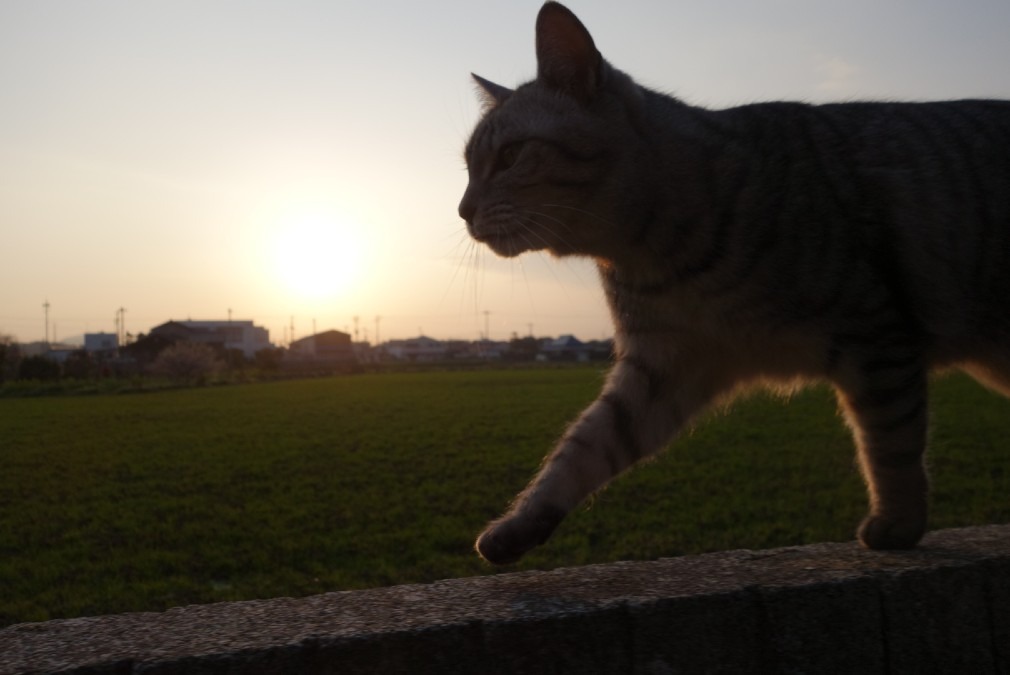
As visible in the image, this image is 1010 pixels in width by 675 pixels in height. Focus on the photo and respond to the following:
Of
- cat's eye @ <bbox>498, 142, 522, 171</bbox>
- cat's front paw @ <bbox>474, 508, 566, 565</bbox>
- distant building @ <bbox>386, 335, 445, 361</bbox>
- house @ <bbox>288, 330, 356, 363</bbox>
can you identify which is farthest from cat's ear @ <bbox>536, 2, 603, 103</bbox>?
distant building @ <bbox>386, 335, 445, 361</bbox>

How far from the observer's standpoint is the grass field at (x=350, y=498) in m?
5.64

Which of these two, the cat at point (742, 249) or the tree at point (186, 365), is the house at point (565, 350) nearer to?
the tree at point (186, 365)

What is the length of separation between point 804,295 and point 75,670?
2051mm

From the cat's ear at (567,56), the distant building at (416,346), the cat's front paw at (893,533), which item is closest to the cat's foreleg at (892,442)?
the cat's front paw at (893,533)

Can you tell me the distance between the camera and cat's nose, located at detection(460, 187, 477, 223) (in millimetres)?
2945

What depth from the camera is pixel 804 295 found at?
101 inches

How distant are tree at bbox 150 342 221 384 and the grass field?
46.2ft

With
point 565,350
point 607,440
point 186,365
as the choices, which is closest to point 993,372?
point 607,440

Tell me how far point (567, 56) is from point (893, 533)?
180 centimetres

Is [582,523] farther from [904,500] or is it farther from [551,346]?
[551,346]

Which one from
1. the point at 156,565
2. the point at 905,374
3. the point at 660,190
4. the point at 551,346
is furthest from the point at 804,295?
the point at 551,346

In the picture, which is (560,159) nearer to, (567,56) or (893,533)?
(567,56)

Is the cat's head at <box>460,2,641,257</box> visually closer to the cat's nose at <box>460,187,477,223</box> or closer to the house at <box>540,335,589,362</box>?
the cat's nose at <box>460,187,477,223</box>

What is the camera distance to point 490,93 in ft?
11.1
